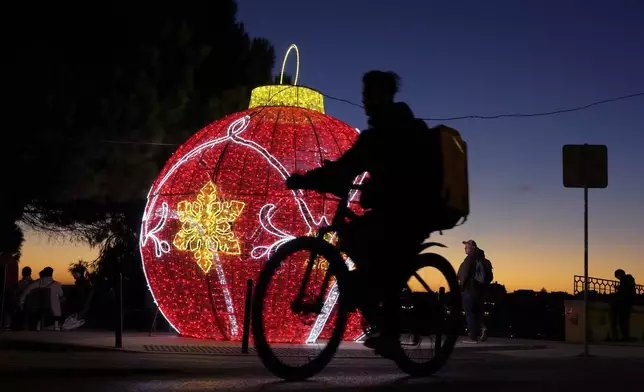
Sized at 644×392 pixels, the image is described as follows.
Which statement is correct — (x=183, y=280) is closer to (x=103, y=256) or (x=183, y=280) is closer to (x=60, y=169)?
(x=60, y=169)

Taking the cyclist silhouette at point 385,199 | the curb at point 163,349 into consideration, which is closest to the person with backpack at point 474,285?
the curb at point 163,349

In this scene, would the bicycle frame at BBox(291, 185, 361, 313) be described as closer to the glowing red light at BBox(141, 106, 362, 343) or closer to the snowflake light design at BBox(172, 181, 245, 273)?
the glowing red light at BBox(141, 106, 362, 343)

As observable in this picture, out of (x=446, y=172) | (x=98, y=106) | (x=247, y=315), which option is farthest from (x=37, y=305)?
(x=446, y=172)

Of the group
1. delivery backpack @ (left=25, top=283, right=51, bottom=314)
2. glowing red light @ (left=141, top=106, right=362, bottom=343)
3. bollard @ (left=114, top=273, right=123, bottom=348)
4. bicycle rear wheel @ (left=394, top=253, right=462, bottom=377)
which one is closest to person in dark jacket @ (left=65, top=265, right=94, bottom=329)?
delivery backpack @ (left=25, top=283, right=51, bottom=314)

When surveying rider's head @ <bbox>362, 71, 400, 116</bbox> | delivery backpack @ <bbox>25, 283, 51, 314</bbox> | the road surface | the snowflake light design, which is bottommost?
the road surface

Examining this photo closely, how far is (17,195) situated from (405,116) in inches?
524

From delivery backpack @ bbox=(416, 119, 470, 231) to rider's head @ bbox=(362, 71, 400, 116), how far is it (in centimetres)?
28

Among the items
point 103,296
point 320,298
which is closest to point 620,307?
point 103,296

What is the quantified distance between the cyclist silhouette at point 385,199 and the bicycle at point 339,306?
0.09m

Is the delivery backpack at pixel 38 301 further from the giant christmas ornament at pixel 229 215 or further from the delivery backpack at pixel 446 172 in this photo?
the delivery backpack at pixel 446 172

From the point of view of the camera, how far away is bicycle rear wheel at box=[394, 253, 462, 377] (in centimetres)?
678

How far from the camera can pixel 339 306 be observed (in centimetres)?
645

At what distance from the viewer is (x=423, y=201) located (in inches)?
253

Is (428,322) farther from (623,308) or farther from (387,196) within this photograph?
(623,308)
